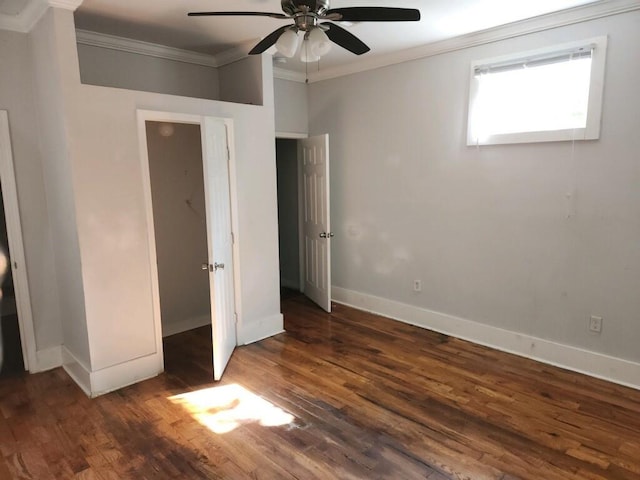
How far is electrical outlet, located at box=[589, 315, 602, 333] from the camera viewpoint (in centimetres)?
321

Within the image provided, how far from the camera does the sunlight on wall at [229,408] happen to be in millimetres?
2705

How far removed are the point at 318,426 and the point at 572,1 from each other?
11.1 feet

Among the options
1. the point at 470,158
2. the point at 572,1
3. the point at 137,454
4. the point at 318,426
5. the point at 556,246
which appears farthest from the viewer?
the point at 470,158

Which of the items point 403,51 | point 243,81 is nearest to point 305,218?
point 243,81

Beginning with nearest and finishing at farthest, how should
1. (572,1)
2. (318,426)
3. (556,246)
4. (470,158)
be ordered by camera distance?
(318,426) → (572,1) → (556,246) → (470,158)

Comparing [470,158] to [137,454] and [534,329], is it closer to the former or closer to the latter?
[534,329]

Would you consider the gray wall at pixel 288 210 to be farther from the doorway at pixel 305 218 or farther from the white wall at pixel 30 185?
the white wall at pixel 30 185

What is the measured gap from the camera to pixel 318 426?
2.66 meters

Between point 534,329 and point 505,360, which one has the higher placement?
point 534,329

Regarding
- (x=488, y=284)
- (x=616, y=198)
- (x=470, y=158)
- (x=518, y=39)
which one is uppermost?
(x=518, y=39)

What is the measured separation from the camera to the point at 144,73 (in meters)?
3.78

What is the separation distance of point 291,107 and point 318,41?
2904mm

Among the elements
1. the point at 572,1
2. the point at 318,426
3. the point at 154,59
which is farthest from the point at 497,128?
the point at 154,59

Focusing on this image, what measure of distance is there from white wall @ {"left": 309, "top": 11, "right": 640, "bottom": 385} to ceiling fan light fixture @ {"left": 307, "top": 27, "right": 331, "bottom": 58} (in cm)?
204
